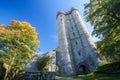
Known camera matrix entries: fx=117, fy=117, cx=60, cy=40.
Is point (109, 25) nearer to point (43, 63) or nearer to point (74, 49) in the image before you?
point (43, 63)

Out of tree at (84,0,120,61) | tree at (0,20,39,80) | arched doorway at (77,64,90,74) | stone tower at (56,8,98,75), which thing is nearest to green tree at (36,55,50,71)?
tree at (0,20,39,80)

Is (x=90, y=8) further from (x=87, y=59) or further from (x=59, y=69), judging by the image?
(x=59, y=69)

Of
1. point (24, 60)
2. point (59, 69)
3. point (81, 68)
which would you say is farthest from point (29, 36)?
point (81, 68)

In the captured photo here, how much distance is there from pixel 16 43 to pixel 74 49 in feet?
53.3

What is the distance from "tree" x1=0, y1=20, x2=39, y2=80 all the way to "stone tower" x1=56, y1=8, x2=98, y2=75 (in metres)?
8.64

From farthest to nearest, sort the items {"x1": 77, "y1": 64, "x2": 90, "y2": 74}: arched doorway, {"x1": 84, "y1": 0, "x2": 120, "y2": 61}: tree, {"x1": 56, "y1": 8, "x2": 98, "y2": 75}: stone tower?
{"x1": 77, "y1": 64, "x2": 90, "y2": 74}: arched doorway, {"x1": 56, "y1": 8, "x2": 98, "y2": 75}: stone tower, {"x1": 84, "y1": 0, "x2": 120, "y2": 61}: tree

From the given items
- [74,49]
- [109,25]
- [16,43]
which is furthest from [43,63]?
[109,25]

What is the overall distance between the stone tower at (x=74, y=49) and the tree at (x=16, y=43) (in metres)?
8.64

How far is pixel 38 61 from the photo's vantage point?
26.3 metres

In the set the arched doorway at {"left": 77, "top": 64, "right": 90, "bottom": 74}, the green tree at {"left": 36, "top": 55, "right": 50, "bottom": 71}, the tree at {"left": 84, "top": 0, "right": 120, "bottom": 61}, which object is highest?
the tree at {"left": 84, "top": 0, "right": 120, "bottom": 61}

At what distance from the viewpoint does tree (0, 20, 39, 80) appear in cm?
2153

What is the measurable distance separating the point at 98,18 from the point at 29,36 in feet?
47.5

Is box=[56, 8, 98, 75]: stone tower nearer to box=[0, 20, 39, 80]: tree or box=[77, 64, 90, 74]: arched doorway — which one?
box=[77, 64, 90, 74]: arched doorway

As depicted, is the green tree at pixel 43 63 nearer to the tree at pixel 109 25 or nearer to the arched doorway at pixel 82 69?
the arched doorway at pixel 82 69
